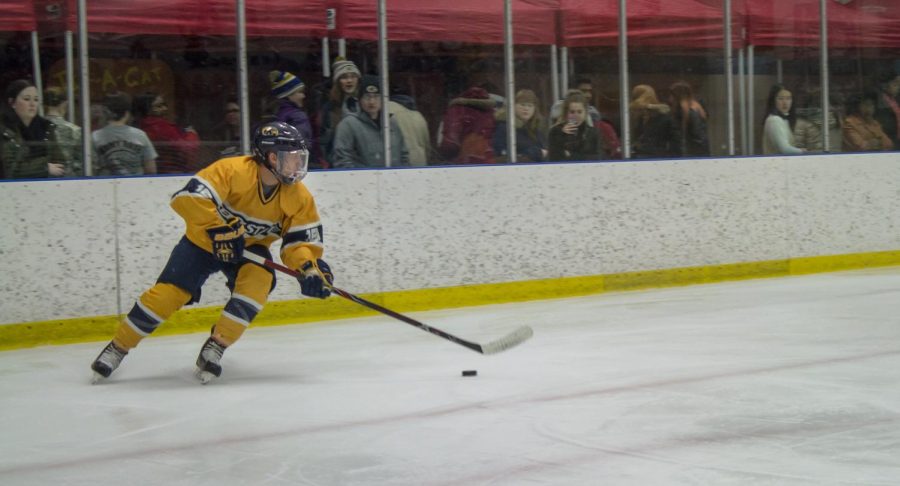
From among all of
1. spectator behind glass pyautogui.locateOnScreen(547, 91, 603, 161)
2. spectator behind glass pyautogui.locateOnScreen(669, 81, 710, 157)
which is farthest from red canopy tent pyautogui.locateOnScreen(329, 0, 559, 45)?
spectator behind glass pyautogui.locateOnScreen(669, 81, 710, 157)

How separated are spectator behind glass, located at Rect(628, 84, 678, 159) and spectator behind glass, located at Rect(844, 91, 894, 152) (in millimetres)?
1526

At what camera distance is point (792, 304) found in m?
6.52

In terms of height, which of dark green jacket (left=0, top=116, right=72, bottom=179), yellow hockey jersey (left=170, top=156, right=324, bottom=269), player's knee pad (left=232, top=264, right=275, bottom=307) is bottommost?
player's knee pad (left=232, top=264, right=275, bottom=307)

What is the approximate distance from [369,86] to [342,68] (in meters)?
0.18

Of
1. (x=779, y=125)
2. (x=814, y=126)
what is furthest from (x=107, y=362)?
(x=814, y=126)

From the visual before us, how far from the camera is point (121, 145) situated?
612 centimetres

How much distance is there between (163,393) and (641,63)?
14.5 ft

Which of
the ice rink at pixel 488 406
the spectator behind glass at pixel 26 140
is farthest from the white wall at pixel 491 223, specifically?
the ice rink at pixel 488 406

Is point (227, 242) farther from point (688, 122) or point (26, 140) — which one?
point (688, 122)

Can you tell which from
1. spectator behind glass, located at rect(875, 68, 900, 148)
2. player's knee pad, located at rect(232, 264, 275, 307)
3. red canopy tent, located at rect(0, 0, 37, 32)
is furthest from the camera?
spectator behind glass, located at rect(875, 68, 900, 148)

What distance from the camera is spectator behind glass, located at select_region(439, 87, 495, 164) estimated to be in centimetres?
709

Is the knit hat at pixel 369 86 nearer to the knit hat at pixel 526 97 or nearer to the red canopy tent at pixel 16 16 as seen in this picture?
the knit hat at pixel 526 97

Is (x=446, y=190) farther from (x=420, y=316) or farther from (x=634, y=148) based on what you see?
(x=634, y=148)

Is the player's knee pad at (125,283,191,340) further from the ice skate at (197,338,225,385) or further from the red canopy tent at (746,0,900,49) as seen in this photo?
the red canopy tent at (746,0,900,49)
